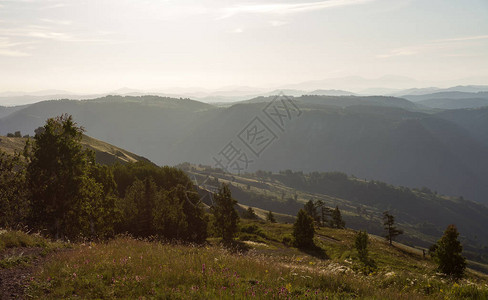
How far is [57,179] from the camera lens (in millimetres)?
24719

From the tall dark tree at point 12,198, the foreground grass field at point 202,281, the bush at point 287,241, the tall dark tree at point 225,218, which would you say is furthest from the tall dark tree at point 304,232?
the foreground grass field at point 202,281

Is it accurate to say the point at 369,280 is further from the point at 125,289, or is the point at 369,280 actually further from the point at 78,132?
the point at 78,132

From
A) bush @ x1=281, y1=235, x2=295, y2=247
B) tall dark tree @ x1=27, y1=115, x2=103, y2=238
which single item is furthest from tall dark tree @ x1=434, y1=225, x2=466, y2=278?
tall dark tree @ x1=27, y1=115, x2=103, y2=238

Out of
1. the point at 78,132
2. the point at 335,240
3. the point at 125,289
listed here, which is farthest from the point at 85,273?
the point at 335,240

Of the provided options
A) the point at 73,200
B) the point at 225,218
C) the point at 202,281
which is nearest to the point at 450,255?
the point at 225,218

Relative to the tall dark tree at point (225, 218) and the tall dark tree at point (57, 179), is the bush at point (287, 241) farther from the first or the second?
the tall dark tree at point (57, 179)

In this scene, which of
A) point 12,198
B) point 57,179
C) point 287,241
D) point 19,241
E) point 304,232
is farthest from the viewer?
point 287,241

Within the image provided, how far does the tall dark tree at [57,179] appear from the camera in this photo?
80.7ft

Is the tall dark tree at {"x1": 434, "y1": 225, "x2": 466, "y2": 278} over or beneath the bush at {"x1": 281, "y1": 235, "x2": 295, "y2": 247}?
over

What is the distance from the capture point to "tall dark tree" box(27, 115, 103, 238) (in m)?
24.6

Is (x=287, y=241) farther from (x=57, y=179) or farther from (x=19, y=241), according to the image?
(x=19, y=241)

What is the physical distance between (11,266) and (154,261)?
5.26 meters

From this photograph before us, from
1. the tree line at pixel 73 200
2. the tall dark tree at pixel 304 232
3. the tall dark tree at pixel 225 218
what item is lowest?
the tall dark tree at pixel 304 232

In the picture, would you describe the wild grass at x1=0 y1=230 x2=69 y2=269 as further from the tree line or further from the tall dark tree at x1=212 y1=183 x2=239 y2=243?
the tall dark tree at x1=212 y1=183 x2=239 y2=243
